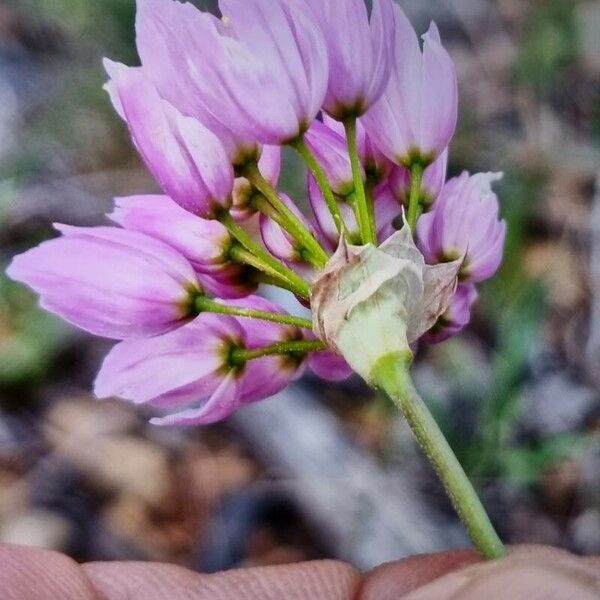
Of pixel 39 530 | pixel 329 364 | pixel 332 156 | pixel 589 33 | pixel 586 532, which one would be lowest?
Answer: pixel 586 532

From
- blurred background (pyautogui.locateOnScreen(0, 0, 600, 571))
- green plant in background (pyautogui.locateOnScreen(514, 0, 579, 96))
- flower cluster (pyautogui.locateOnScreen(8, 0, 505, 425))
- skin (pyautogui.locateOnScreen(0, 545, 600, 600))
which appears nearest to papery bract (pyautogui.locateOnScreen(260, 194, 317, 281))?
flower cluster (pyautogui.locateOnScreen(8, 0, 505, 425))

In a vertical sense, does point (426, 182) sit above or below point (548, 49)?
above

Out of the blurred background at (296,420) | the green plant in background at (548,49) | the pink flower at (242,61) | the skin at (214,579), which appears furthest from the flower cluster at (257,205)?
the green plant in background at (548,49)

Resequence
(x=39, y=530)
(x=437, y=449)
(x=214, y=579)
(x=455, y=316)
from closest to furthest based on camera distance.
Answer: (x=437, y=449) → (x=455, y=316) → (x=214, y=579) → (x=39, y=530)

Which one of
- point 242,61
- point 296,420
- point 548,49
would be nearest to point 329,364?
point 242,61

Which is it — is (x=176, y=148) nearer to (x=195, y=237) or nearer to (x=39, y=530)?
(x=195, y=237)

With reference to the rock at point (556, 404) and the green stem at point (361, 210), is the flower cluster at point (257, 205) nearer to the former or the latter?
the green stem at point (361, 210)
